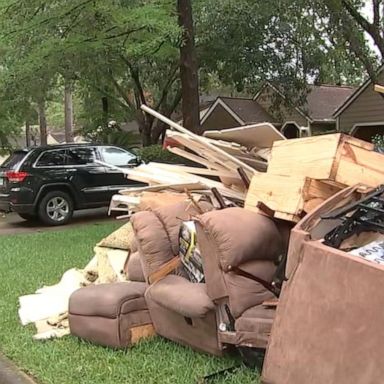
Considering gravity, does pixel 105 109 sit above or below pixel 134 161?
above

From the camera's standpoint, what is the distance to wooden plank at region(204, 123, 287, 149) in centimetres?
501

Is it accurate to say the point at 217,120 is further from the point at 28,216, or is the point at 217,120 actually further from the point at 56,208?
the point at 56,208

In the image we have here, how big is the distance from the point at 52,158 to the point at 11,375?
973 centimetres

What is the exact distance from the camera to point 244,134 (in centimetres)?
527

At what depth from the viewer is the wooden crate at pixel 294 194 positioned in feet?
12.7

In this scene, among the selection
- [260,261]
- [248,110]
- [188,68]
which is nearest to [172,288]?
[260,261]

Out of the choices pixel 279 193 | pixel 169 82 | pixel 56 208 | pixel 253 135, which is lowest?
pixel 56 208

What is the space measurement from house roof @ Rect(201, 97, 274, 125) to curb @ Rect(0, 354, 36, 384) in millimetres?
26110

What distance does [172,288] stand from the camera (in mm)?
4371

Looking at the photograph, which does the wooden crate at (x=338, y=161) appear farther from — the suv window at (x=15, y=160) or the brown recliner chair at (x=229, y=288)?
the suv window at (x=15, y=160)

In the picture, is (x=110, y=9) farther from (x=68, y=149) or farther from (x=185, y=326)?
(x=185, y=326)

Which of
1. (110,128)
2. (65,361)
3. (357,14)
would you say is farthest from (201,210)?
(110,128)

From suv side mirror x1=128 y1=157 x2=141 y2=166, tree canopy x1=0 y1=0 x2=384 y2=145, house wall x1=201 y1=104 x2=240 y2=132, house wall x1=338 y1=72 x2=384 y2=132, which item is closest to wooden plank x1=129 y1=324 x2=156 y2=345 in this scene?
tree canopy x1=0 y1=0 x2=384 y2=145

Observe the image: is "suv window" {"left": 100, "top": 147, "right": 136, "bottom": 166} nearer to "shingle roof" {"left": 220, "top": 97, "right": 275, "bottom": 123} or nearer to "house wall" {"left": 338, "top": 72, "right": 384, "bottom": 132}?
"house wall" {"left": 338, "top": 72, "right": 384, "bottom": 132}
